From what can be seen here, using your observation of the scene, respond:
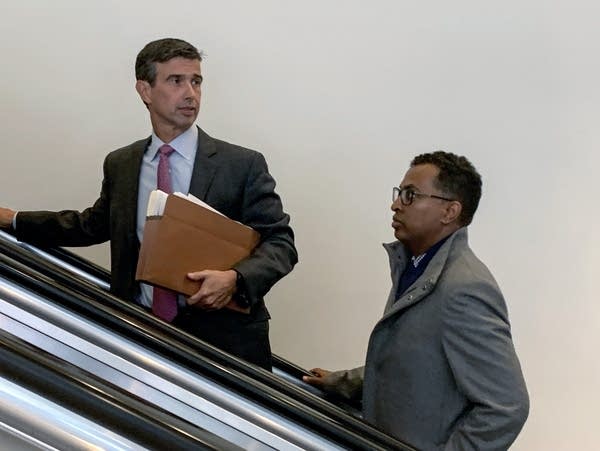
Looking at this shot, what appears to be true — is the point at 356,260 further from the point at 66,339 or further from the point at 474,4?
the point at 66,339

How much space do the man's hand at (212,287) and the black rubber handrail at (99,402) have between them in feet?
4.43

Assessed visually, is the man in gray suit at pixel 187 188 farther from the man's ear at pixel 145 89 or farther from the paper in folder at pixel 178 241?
the paper in folder at pixel 178 241

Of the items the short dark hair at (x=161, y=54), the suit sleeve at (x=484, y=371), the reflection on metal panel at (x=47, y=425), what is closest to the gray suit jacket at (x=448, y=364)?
the suit sleeve at (x=484, y=371)

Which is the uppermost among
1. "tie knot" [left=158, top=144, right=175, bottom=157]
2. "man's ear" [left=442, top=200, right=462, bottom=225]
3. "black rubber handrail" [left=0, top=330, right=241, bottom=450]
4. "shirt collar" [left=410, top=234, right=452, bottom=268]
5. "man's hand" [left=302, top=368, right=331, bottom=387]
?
"man's ear" [left=442, top=200, right=462, bottom=225]

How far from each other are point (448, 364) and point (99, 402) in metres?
1.38

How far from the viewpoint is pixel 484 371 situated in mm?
2070

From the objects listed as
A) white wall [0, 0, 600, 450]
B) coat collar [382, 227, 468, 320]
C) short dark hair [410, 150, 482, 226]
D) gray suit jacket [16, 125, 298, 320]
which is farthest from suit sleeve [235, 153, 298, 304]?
white wall [0, 0, 600, 450]

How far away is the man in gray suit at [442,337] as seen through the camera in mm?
2074

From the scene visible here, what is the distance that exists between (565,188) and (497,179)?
403 mm

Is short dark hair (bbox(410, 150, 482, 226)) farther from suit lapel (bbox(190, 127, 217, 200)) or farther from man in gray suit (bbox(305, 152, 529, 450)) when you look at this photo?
suit lapel (bbox(190, 127, 217, 200))

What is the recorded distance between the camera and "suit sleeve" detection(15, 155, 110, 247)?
115 inches

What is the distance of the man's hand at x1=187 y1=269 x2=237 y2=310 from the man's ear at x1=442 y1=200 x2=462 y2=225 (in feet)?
2.13

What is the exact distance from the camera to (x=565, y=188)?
468 centimetres

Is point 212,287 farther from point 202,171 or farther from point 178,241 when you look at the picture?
point 202,171
